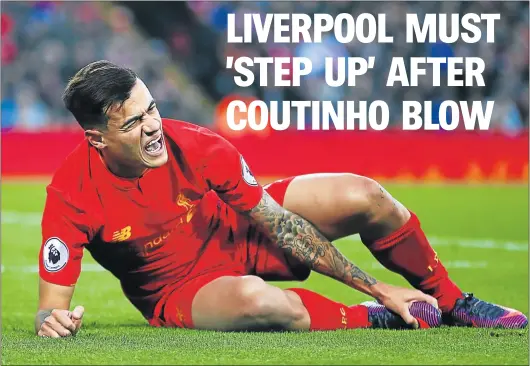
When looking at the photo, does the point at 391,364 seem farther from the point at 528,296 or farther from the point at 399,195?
the point at 399,195

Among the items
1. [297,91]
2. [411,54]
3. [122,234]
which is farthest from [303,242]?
[297,91]

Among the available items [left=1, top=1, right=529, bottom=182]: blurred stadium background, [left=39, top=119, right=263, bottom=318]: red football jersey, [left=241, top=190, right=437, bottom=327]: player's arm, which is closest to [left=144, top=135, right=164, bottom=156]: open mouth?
[left=39, top=119, right=263, bottom=318]: red football jersey

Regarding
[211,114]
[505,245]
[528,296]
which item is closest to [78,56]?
[211,114]

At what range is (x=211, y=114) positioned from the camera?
19.9 metres

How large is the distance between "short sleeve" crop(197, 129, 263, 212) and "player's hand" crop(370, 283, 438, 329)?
2.38 ft

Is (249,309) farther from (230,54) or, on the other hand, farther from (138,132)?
(230,54)

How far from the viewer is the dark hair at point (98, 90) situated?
14.7 ft

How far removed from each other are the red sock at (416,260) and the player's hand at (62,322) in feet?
4.83

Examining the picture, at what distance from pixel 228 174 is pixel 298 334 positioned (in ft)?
2.52

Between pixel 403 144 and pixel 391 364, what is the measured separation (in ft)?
46.1

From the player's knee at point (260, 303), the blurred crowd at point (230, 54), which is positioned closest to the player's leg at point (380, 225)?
the player's knee at point (260, 303)

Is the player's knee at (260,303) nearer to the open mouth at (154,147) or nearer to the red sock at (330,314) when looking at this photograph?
the red sock at (330,314)

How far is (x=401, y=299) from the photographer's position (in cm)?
487

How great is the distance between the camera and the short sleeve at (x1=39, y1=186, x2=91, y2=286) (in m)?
4.57
